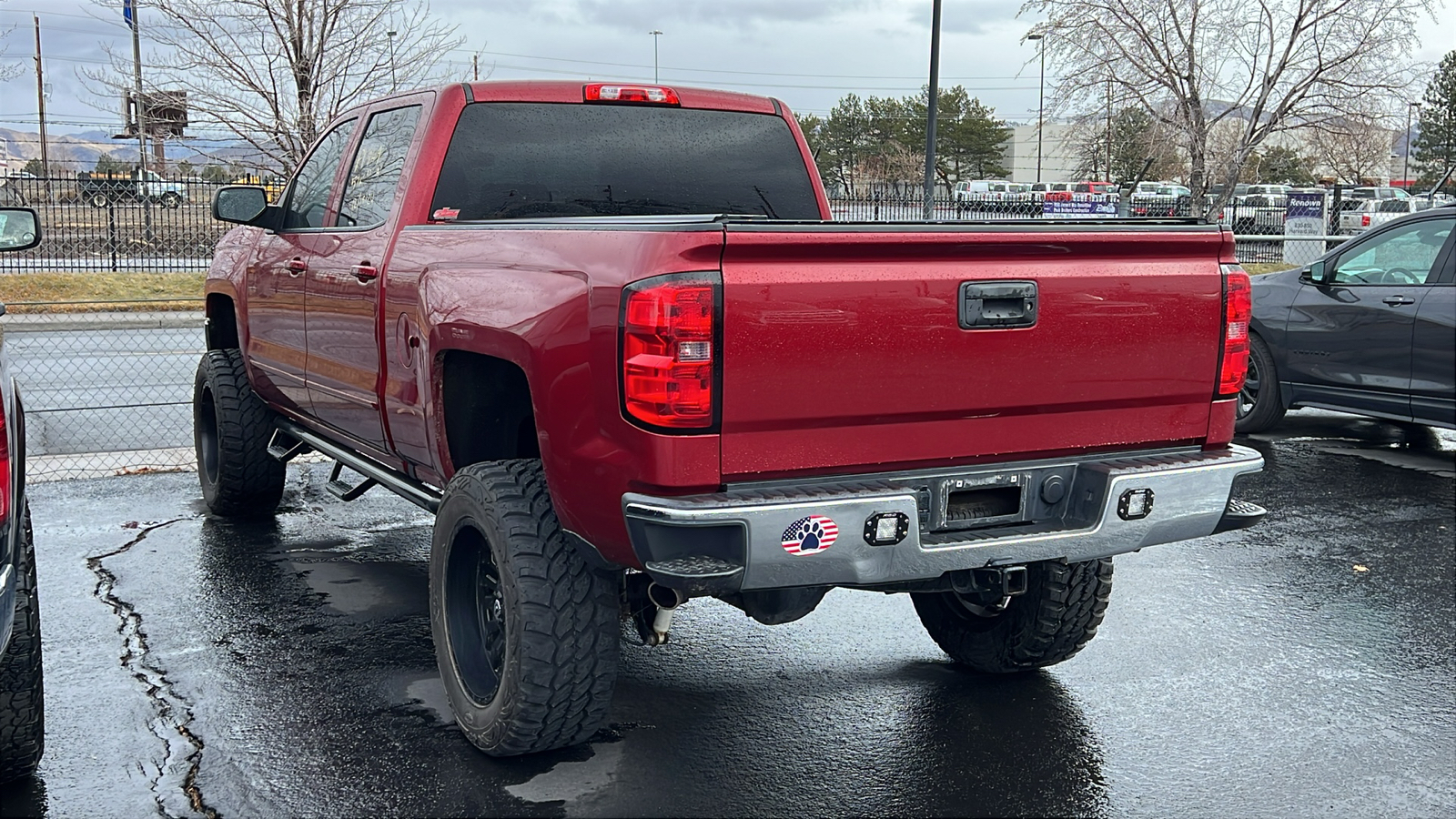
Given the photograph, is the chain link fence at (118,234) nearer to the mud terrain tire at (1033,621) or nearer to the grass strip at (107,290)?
the grass strip at (107,290)

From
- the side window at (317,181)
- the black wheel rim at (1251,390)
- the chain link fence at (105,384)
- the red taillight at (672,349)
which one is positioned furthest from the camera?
the black wheel rim at (1251,390)

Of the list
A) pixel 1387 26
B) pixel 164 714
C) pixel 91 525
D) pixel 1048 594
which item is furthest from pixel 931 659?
pixel 1387 26

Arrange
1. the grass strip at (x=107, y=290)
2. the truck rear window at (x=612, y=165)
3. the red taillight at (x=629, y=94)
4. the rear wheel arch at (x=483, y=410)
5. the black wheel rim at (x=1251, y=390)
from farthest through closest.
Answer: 1. the grass strip at (x=107, y=290)
2. the black wheel rim at (x=1251, y=390)
3. the red taillight at (x=629, y=94)
4. the truck rear window at (x=612, y=165)
5. the rear wheel arch at (x=483, y=410)

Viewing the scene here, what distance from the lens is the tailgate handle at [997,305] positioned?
3641 mm

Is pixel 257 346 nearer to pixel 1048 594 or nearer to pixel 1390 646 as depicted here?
pixel 1048 594

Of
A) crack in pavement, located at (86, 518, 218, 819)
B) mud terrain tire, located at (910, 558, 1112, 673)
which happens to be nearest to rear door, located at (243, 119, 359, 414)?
crack in pavement, located at (86, 518, 218, 819)

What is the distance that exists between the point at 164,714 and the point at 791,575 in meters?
2.31

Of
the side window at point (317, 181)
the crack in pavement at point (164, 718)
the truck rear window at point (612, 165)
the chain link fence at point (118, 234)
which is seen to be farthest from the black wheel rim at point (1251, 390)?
the chain link fence at point (118, 234)

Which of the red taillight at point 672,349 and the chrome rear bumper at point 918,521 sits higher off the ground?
the red taillight at point 672,349

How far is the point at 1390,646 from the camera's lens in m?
5.34

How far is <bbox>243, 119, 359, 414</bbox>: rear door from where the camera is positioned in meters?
5.70

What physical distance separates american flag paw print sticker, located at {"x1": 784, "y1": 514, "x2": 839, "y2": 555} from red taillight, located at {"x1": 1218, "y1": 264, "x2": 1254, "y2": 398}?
56.6 inches

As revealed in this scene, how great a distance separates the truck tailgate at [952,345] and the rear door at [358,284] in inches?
73.0

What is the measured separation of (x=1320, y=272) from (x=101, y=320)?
610 inches
